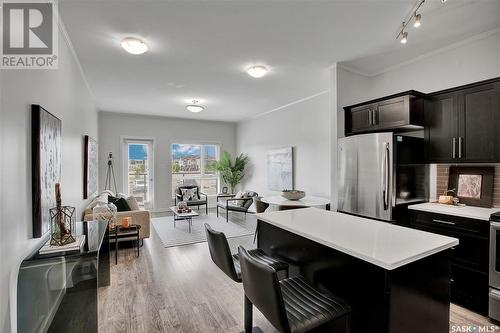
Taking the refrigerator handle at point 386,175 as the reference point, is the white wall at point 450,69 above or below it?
above

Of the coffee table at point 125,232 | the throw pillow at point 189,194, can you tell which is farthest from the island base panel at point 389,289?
the throw pillow at point 189,194

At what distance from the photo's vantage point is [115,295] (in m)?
2.62

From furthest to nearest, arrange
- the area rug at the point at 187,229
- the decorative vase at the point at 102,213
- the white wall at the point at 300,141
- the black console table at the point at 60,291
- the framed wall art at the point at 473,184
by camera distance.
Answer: the white wall at the point at 300,141 → the area rug at the point at 187,229 → the decorative vase at the point at 102,213 → the framed wall art at the point at 473,184 → the black console table at the point at 60,291

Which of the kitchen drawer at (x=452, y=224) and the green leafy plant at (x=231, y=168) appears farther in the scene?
the green leafy plant at (x=231, y=168)

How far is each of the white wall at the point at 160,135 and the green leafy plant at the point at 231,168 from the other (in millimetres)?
681

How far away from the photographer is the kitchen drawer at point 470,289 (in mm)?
2213

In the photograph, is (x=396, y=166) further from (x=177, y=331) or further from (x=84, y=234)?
(x=84, y=234)

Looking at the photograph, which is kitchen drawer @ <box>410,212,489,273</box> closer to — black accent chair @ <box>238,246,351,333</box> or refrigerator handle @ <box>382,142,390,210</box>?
refrigerator handle @ <box>382,142,390,210</box>

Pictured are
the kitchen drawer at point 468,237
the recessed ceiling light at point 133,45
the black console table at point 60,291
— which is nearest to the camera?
the black console table at point 60,291

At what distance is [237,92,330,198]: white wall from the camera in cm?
478

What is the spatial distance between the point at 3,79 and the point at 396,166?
3407 mm

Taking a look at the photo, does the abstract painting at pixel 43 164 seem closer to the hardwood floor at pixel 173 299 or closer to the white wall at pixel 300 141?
the hardwood floor at pixel 173 299

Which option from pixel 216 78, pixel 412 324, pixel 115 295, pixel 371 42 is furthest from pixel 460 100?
pixel 115 295

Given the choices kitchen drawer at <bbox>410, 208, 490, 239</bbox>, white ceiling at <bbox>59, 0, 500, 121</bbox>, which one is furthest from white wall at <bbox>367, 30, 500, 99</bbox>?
kitchen drawer at <bbox>410, 208, 490, 239</bbox>
